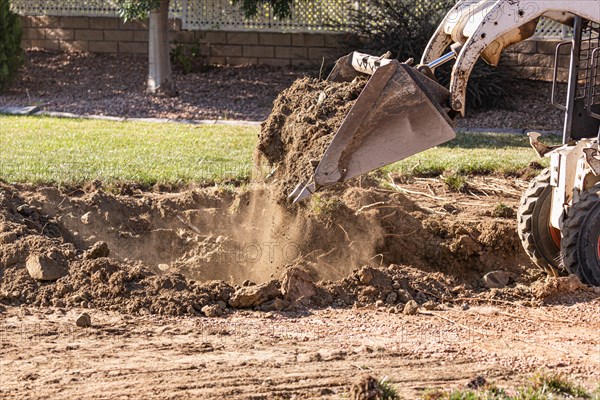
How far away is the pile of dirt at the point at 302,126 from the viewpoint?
7301 mm

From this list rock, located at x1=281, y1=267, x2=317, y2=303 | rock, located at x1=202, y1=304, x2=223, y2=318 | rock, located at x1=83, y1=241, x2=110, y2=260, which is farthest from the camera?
rock, located at x1=83, y1=241, x2=110, y2=260

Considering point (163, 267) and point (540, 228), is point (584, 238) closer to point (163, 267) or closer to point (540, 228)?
point (540, 228)

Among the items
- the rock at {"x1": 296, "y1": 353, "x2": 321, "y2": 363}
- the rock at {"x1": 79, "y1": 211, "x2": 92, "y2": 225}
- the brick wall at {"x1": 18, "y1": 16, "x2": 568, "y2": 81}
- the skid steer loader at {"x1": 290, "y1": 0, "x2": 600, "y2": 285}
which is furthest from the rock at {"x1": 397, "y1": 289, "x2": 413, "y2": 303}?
the brick wall at {"x1": 18, "y1": 16, "x2": 568, "y2": 81}

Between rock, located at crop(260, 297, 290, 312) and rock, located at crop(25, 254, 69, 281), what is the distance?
152 centimetres

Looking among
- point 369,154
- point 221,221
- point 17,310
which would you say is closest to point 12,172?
point 221,221

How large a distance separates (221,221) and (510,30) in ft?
10.8

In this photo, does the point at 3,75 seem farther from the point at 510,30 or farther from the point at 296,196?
the point at 510,30

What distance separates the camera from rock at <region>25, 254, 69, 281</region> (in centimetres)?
692

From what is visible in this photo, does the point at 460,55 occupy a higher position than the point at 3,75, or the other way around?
the point at 460,55

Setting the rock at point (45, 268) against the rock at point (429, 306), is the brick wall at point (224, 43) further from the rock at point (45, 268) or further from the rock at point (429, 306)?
the rock at point (45, 268)

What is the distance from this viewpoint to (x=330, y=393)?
16.4ft

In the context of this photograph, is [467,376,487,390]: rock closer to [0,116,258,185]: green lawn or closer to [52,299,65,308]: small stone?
[52,299,65,308]: small stone

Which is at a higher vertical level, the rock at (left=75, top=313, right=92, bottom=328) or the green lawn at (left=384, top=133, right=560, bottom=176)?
the green lawn at (left=384, top=133, right=560, bottom=176)

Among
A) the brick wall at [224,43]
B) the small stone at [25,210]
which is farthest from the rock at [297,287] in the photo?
the brick wall at [224,43]
